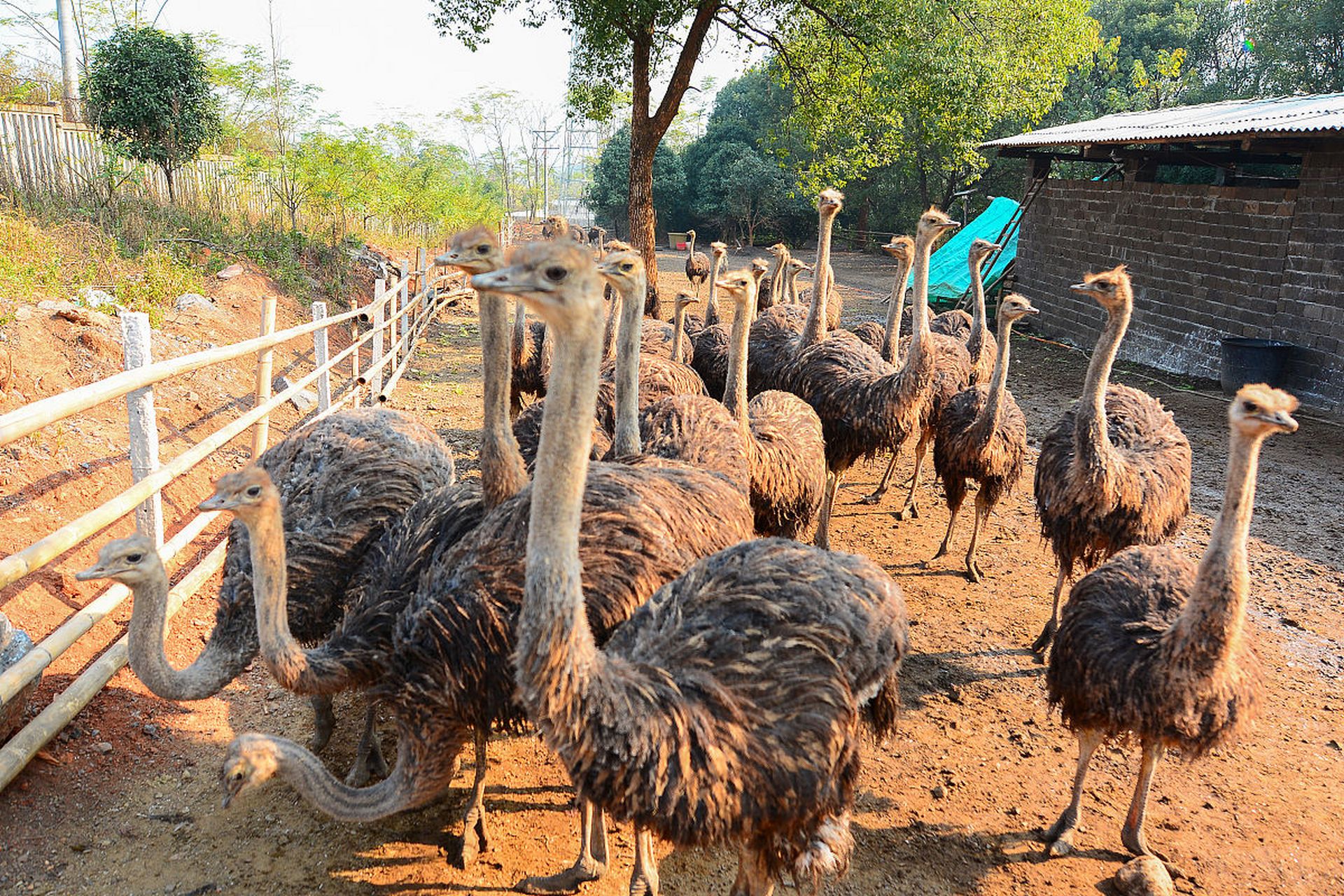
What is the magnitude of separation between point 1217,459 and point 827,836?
7.47 metres

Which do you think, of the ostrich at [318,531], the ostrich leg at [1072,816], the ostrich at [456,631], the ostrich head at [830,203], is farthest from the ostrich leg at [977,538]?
the ostrich at [318,531]

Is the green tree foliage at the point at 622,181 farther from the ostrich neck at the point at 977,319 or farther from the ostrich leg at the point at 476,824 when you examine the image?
the ostrich leg at the point at 476,824

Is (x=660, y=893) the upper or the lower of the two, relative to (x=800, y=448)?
lower

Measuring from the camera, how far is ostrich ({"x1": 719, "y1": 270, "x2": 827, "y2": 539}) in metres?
5.24

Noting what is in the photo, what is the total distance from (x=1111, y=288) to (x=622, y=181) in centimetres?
2682

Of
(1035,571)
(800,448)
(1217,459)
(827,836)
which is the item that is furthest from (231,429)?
(1217,459)

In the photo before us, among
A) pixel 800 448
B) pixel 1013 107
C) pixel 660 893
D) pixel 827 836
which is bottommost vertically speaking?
pixel 660 893

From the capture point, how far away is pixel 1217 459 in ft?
28.7

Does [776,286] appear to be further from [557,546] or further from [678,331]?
[557,546]

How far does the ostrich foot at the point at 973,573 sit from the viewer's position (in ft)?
20.3

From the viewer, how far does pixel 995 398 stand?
6.06 metres

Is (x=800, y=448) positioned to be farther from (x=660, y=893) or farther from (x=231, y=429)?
(x=231, y=429)

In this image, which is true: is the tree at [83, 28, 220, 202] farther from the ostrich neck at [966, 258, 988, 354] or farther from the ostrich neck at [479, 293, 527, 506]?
the ostrich neck at [479, 293, 527, 506]

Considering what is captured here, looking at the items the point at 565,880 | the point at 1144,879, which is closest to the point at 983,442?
the point at 1144,879
